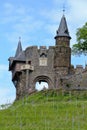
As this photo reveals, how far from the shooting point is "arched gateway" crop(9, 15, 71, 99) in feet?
287

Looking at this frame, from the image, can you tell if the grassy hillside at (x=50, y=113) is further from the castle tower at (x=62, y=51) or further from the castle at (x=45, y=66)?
the castle tower at (x=62, y=51)

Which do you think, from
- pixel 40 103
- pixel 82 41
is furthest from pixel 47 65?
pixel 40 103

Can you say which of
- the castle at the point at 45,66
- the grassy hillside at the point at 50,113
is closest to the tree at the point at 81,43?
the castle at the point at 45,66

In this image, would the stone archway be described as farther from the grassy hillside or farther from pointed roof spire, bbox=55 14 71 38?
the grassy hillside

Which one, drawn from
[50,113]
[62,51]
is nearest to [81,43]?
[62,51]

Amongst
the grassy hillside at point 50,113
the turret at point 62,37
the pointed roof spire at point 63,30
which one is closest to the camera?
the grassy hillside at point 50,113

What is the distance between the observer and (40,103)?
70375 mm

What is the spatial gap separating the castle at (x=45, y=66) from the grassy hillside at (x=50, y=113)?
1144cm

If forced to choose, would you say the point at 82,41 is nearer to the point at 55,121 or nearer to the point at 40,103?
the point at 40,103

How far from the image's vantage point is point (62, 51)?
3489 inches

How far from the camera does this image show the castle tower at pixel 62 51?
8794 centimetres

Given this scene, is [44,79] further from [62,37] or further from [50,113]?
[50,113]

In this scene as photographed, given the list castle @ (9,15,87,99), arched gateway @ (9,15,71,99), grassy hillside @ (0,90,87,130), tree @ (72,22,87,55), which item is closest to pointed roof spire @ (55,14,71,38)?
castle @ (9,15,87,99)

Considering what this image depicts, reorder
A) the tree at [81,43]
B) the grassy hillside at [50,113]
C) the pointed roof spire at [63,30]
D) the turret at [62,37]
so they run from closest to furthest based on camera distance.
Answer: the grassy hillside at [50,113]
the tree at [81,43]
the turret at [62,37]
the pointed roof spire at [63,30]
